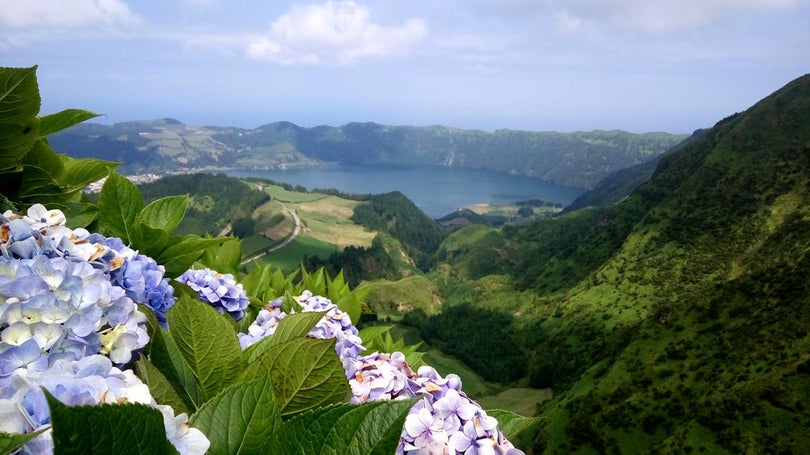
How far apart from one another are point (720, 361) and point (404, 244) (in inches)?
4709

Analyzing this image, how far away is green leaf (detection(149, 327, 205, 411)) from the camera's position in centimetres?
172

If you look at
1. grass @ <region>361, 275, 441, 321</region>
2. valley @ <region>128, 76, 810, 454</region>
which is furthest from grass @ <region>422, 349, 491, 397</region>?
grass @ <region>361, 275, 441, 321</region>

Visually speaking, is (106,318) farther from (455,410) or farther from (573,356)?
(573,356)

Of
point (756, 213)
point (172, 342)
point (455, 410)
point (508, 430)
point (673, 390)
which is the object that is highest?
point (172, 342)

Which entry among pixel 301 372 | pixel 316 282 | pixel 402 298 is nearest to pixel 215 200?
pixel 402 298

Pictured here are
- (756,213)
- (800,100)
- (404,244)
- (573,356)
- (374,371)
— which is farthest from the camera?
(404,244)

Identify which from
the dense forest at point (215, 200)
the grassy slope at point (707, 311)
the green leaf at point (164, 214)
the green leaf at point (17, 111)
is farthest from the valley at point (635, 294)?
the dense forest at point (215, 200)

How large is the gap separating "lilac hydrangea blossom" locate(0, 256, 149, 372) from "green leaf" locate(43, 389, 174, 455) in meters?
0.58

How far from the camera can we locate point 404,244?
168250mm

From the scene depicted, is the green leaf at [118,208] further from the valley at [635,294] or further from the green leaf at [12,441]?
the valley at [635,294]

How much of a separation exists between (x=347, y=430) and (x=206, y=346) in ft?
2.57

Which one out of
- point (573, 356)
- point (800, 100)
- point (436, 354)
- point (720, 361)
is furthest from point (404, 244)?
point (720, 361)

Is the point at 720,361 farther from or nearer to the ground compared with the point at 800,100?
nearer to the ground

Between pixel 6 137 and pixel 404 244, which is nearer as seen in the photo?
pixel 6 137
